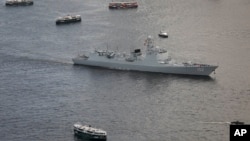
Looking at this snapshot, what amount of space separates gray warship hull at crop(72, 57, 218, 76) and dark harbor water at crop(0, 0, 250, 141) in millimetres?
1621

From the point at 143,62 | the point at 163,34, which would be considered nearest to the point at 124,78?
the point at 143,62

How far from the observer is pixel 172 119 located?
295ft

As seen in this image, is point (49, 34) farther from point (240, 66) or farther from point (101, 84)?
point (240, 66)

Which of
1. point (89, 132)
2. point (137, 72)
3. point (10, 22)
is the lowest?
point (89, 132)

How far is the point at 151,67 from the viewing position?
11581 cm

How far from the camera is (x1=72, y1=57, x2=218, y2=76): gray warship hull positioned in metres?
112

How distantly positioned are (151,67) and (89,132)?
34601 mm

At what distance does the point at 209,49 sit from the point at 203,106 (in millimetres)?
32470

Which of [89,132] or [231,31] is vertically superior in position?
[231,31]

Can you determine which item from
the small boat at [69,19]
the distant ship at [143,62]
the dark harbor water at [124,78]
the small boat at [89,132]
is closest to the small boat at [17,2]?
the dark harbor water at [124,78]

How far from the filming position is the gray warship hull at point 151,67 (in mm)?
111875

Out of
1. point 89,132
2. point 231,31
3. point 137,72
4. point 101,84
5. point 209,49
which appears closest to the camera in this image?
point 89,132

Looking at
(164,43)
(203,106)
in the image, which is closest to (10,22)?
(164,43)

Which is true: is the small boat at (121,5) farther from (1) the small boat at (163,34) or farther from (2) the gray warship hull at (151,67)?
(2) the gray warship hull at (151,67)
